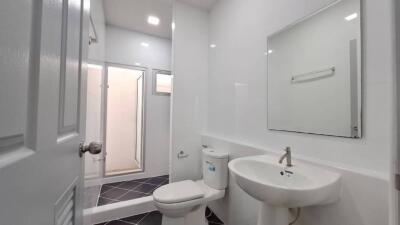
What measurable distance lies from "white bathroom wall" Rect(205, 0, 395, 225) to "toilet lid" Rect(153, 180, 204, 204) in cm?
39

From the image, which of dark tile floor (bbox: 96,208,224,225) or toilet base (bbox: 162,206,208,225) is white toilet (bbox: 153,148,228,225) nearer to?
toilet base (bbox: 162,206,208,225)

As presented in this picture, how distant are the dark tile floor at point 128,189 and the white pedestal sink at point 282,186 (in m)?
1.73

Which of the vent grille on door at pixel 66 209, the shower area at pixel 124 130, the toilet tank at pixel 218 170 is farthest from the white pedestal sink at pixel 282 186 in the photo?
the shower area at pixel 124 130

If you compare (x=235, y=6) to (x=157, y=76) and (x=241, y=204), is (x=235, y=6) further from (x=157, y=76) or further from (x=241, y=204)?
(x=241, y=204)

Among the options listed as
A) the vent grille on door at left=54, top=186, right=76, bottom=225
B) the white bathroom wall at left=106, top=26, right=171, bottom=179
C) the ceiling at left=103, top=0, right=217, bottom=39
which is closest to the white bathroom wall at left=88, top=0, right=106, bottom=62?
the ceiling at left=103, top=0, right=217, bottom=39

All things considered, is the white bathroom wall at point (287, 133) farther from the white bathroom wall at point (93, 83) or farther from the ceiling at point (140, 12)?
the white bathroom wall at point (93, 83)

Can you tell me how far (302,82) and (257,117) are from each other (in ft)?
1.43

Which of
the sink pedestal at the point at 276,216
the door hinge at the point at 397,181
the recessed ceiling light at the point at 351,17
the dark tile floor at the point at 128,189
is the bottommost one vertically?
the dark tile floor at the point at 128,189

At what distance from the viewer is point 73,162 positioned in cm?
60

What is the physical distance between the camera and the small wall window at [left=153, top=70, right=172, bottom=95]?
9.48ft

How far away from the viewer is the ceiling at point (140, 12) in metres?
2.10

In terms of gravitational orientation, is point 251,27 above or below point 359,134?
above

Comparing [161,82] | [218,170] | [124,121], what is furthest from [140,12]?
[218,170]

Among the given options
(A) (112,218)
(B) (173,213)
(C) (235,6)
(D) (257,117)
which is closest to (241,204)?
(B) (173,213)
